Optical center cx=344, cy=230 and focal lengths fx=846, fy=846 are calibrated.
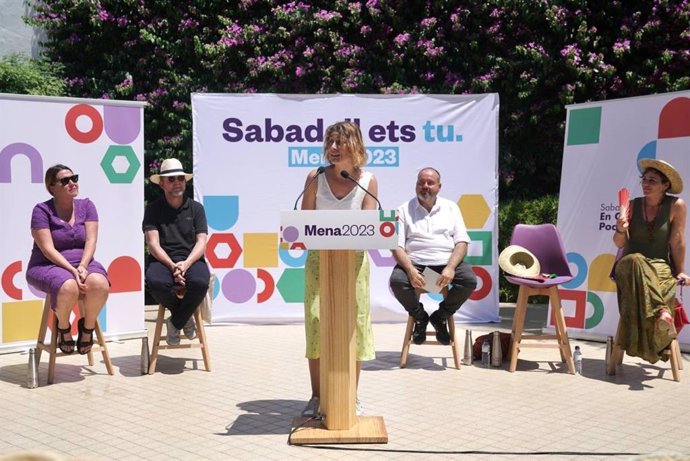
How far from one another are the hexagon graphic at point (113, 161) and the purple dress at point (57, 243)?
1.00 meters

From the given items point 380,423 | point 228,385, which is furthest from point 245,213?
point 380,423

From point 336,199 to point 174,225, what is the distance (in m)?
2.00

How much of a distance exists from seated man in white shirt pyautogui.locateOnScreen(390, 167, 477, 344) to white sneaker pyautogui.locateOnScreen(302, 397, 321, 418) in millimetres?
1744

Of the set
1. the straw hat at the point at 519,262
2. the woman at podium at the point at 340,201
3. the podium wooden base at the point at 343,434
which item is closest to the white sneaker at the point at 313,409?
the woman at podium at the point at 340,201

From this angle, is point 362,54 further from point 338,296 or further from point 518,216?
point 338,296

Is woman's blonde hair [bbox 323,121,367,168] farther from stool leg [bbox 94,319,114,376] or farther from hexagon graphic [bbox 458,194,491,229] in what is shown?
hexagon graphic [bbox 458,194,491,229]

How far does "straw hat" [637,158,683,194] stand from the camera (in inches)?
226

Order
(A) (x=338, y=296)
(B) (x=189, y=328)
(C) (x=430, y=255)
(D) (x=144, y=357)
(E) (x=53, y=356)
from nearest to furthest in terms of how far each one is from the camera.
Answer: (A) (x=338, y=296) < (E) (x=53, y=356) < (D) (x=144, y=357) < (B) (x=189, y=328) < (C) (x=430, y=255)

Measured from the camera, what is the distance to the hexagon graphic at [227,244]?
782 cm

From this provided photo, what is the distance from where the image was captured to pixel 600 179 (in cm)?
700

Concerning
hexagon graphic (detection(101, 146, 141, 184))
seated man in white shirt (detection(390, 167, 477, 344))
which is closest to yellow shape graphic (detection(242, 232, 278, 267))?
hexagon graphic (detection(101, 146, 141, 184))

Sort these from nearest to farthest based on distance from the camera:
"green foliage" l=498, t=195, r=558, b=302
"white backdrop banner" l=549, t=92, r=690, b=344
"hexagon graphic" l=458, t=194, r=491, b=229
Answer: "white backdrop banner" l=549, t=92, r=690, b=344 < "hexagon graphic" l=458, t=194, r=491, b=229 < "green foliage" l=498, t=195, r=558, b=302

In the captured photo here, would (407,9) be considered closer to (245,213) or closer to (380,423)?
(245,213)

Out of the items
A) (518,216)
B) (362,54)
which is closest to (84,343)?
(518,216)
